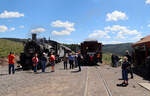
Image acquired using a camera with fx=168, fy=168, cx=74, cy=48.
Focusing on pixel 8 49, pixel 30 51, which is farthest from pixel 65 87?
pixel 8 49

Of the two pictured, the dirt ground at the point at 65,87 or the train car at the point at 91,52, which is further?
the train car at the point at 91,52

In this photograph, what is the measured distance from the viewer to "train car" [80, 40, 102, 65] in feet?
72.9

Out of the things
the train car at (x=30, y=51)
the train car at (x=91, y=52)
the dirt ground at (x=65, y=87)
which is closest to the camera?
the dirt ground at (x=65, y=87)

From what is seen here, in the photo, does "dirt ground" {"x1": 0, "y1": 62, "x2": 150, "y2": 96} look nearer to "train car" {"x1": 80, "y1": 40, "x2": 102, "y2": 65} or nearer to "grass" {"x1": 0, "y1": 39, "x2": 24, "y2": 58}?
"train car" {"x1": 80, "y1": 40, "x2": 102, "y2": 65}

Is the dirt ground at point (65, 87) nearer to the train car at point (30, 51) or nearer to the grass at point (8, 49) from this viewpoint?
the train car at point (30, 51)

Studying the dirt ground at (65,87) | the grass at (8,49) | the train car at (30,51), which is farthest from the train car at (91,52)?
the grass at (8,49)

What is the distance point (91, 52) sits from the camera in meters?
22.9

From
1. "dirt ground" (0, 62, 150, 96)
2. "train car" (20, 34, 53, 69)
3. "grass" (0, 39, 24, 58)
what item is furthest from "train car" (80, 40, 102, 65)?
"grass" (0, 39, 24, 58)

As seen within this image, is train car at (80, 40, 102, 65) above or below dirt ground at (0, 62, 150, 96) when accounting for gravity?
above

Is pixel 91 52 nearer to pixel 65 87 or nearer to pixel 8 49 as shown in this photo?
pixel 65 87

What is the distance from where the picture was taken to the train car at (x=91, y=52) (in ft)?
72.9

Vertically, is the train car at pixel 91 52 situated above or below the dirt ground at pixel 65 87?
above

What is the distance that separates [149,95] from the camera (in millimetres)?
6527

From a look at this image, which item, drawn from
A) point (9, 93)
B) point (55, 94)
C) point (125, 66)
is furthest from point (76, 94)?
point (125, 66)
